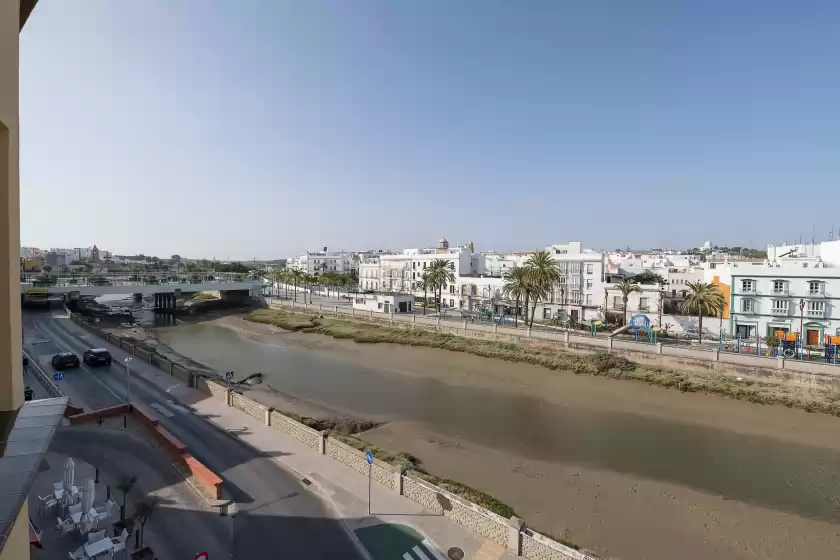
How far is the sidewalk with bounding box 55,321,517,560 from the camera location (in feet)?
37.9

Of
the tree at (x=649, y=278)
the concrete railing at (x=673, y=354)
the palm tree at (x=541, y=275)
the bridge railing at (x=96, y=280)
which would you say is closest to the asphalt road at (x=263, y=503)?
the concrete railing at (x=673, y=354)

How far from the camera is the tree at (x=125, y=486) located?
11.3 m

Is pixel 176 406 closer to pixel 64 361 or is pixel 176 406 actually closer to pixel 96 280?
pixel 64 361

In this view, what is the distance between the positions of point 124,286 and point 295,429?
188 feet

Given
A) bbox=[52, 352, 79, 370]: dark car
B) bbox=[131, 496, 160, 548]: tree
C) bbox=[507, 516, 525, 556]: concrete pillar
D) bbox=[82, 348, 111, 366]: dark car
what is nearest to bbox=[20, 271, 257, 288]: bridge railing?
bbox=[82, 348, 111, 366]: dark car

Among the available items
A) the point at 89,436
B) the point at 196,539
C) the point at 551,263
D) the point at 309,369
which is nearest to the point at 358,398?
the point at 309,369

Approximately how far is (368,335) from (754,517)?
37.9 meters

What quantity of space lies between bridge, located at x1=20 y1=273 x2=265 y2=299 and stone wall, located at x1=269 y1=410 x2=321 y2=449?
54.4 metres

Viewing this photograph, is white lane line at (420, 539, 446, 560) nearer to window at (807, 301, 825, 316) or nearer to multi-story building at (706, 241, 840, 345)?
multi-story building at (706, 241, 840, 345)

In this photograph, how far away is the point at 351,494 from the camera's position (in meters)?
13.7

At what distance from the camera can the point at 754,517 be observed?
15086 millimetres

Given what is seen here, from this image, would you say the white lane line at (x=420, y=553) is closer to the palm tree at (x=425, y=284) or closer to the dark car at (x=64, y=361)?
the dark car at (x=64, y=361)

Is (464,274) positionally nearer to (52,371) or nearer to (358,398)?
(358,398)

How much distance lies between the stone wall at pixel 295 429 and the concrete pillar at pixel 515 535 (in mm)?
8272
